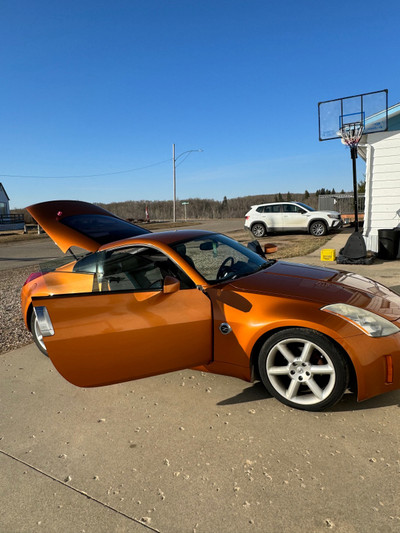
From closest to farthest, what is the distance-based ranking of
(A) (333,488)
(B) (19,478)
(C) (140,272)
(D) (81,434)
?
1. (A) (333,488)
2. (B) (19,478)
3. (D) (81,434)
4. (C) (140,272)

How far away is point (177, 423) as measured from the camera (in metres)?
2.72

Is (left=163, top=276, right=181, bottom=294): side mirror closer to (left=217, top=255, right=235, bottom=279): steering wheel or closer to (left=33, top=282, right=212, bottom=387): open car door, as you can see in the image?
(left=33, top=282, right=212, bottom=387): open car door

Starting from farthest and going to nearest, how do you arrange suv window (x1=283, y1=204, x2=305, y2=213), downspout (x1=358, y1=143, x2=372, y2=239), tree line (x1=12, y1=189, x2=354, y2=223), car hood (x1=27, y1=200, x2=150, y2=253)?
Answer: tree line (x1=12, y1=189, x2=354, y2=223)
suv window (x1=283, y1=204, x2=305, y2=213)
downspout (x1=358, y1=143, x2=372, y2=239)
car hood (x1=27, y1=200, x2=150, y2=253)

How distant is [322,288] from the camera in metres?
3.05

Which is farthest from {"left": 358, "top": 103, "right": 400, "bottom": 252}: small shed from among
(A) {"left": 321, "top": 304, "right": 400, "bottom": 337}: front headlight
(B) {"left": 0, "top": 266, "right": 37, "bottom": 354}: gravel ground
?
(B) {"left": 0, "top": 266, "right": 37, "bottom": 354}: gravel ground

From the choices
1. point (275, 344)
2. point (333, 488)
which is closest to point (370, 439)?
point (333, 488)

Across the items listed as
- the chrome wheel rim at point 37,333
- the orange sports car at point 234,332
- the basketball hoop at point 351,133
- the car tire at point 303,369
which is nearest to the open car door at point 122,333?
the orange sports car at point 234,332

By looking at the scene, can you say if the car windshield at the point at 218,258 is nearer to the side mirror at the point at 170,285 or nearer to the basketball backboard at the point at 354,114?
the side mirror at the point at 170,285

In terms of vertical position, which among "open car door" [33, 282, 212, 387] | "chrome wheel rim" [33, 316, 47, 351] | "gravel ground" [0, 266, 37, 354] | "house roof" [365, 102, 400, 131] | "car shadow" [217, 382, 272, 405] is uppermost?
"house roof" [365, 102, 400, 131]

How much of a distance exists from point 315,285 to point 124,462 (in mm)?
1949

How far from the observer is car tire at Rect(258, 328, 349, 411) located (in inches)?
103

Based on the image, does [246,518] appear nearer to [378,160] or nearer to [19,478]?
[19,478]

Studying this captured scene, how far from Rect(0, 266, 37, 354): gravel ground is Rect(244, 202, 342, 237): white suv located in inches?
491

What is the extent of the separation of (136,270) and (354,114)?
10305 millimetres
